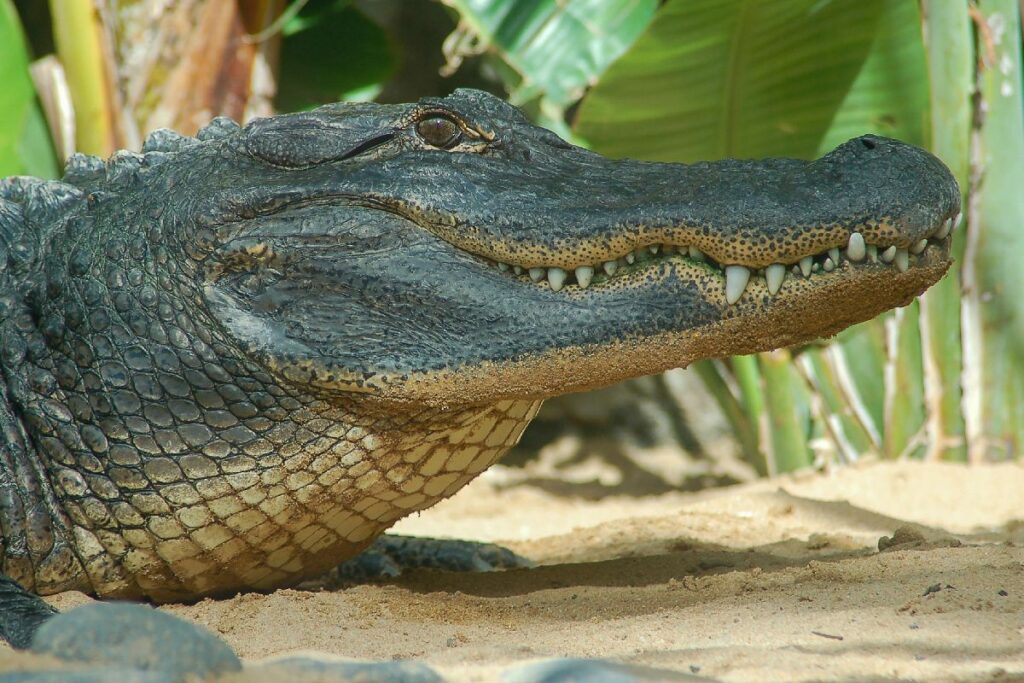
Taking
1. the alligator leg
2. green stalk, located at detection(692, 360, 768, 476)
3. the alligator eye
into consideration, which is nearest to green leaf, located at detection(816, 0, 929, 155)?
green stalk, located at detection(692, 360, 768, 476)

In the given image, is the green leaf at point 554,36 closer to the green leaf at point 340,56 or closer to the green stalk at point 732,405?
the green stalk at point 732,405

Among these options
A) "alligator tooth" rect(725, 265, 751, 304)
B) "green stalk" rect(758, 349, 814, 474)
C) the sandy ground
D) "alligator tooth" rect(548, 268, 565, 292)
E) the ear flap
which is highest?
the ear flap

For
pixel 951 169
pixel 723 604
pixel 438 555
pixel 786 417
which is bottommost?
pixel 786 417

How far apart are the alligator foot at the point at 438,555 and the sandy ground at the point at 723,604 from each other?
15cm

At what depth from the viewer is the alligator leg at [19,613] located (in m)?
2.29

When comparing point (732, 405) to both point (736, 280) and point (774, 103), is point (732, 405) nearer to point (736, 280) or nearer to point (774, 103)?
point (774, 103)

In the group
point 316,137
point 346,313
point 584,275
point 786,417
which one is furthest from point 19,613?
point 786,417

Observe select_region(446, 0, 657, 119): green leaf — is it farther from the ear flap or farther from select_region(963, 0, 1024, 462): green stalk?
the ear flap

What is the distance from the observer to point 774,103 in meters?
4.55

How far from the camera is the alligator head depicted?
2.30 meters

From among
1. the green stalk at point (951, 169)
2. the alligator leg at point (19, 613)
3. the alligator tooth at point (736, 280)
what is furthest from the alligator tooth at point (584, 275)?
the green stalk at point (951, 169)

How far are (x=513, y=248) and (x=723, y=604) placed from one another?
0.90 metres

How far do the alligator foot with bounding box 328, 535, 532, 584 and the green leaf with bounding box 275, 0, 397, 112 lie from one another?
3.41 metres

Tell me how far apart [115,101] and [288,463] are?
127 inches
